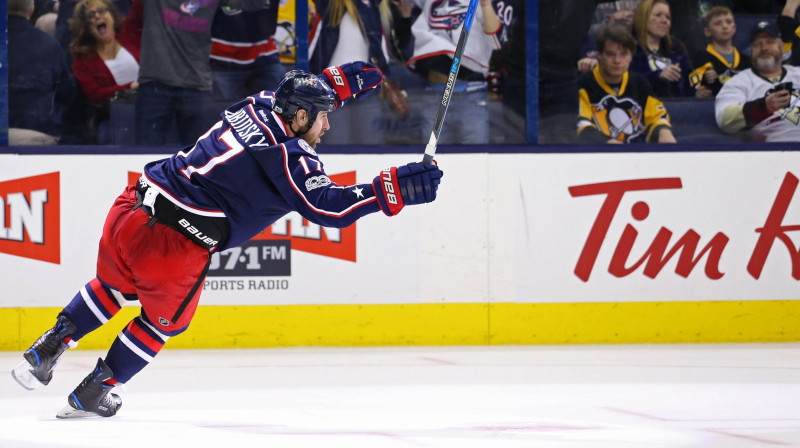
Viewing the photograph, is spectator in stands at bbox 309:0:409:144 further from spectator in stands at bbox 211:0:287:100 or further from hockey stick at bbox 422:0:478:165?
hockey stick at bbox 422:0:478:165

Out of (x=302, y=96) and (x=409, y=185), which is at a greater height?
(x=302, y=96)

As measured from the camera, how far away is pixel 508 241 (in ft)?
18.6

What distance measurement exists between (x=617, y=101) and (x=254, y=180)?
10.2ft

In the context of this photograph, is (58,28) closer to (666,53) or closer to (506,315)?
(506,315)

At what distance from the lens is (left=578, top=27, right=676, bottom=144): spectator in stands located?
594cm

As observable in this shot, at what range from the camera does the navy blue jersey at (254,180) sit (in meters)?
3.22

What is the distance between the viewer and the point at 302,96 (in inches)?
134

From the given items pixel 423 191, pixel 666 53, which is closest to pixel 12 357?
pixel 423 191

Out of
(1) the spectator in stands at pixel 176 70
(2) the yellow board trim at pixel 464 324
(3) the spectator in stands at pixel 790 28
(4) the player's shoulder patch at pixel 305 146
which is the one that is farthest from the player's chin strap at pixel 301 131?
(3) the spectator in stands at pixel 790 28

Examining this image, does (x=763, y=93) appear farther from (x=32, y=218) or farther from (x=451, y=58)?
(x=32, y=218)

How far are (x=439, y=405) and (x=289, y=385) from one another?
815 mm

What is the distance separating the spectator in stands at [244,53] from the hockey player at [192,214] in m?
2.18

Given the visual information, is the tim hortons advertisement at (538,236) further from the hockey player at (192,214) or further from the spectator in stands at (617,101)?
the hockey player at (192,214)

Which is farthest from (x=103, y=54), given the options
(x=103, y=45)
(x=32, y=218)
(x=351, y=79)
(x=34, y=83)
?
(x=351, y=79)
